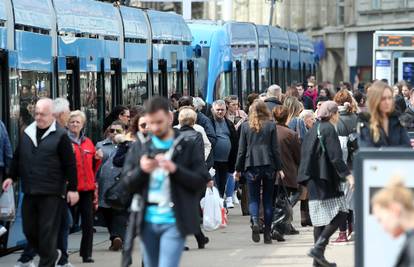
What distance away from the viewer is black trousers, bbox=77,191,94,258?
1504 centimetres

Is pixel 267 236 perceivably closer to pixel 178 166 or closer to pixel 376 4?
pixel 178 166

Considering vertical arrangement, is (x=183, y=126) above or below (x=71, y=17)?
below

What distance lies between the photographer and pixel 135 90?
22531 millimetres

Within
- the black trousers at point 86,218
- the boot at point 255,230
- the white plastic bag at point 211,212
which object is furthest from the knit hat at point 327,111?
the boot at point 255,230

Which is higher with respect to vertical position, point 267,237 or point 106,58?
point 106,58

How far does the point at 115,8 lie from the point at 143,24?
67.9 inches

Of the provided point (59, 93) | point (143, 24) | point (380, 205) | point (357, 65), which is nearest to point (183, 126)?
point (59, 93)

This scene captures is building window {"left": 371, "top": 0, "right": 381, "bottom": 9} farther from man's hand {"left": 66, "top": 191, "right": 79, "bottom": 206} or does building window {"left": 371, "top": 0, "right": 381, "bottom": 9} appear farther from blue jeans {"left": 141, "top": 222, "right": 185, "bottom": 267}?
blue jeans {"left": 141, "top": 222, "right": 185, "bottom": 267}

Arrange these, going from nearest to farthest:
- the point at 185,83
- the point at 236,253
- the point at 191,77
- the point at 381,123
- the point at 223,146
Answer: the point at 381,123 < the point at 236,253 < the point at 223,146 < the point at 185,83 < the point at 191,77

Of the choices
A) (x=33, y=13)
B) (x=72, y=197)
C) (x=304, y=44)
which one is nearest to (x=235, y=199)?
(x=33, y=13)

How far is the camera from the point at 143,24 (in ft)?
76.8

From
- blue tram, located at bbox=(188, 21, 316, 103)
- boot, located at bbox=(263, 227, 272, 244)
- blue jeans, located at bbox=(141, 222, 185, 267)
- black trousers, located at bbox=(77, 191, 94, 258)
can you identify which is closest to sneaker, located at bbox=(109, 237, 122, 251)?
black trousers, located at bbox=(77, 191, 94, 258)

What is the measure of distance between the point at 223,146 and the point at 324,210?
19.6ft

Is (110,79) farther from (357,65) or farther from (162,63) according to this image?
(357,65)
